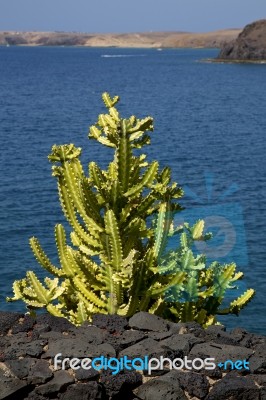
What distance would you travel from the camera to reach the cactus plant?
12570mm

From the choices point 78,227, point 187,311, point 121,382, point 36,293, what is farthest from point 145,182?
point 121,382

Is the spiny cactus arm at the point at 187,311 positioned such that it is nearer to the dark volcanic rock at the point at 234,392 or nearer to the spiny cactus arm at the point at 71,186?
the spiny cactus arm at the point at 71,186

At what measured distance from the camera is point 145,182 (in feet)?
41.8

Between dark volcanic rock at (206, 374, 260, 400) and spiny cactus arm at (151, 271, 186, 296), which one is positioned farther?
spiny cactus arm at (151, 271, 186, 296)

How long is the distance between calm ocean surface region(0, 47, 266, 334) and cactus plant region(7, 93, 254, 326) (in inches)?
327

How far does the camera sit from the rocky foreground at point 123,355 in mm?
9320

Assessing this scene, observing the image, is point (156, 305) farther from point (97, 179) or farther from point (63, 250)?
point (97, 179)

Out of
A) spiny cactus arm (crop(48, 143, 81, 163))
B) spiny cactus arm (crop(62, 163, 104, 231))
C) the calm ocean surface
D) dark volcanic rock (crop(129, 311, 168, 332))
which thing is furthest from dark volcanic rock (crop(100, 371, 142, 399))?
the calm ocean surface

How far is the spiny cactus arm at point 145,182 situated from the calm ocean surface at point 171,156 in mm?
9264

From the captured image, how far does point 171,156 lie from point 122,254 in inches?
1429

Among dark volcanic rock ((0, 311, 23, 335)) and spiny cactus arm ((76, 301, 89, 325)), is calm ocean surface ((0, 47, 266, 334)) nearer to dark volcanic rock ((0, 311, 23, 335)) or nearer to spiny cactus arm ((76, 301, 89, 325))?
spiny cactus arm ((76, 301, 89, 325))

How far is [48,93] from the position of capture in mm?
106250

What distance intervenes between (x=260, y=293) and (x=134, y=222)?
11.1 meters

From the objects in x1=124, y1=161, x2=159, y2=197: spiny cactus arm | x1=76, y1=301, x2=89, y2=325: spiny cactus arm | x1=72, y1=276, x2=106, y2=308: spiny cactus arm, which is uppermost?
x1=124, y1=161, x2=159, y2=197: spiny cactus arm
